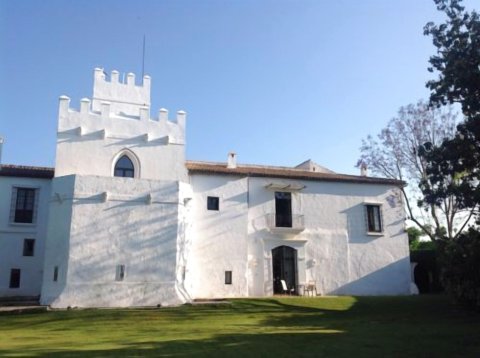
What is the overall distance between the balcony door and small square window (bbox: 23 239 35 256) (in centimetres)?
1226

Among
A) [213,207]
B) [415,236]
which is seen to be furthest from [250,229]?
[415,236]

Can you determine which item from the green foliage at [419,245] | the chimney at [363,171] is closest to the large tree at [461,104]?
the chimney at [363,171]

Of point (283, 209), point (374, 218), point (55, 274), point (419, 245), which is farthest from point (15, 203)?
point (419, 245)

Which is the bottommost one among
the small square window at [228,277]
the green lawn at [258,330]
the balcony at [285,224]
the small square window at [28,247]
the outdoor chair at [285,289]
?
the green lawn at [258,330]

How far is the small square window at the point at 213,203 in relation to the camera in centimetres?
2422

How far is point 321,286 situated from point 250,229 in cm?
499

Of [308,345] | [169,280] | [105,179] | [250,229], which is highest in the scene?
[105,179]

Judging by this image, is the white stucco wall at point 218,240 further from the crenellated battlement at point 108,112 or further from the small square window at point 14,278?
the small square window at point 14,278

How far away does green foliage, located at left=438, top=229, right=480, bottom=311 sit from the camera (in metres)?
16.7

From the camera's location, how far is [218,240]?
23906 millimetres

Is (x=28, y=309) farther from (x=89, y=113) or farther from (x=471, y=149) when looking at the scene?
(x=471, y=149)

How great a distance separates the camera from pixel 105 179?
67.7ft

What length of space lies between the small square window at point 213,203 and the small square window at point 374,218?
891 centimetres

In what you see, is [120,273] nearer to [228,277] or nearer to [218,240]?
[218,240]
